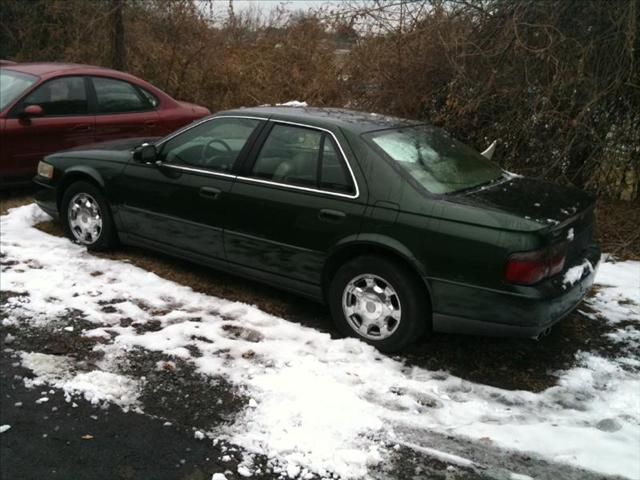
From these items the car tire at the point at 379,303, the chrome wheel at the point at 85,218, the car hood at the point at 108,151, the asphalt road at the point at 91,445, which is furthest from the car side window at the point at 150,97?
the asphalt road at the point at 91,445

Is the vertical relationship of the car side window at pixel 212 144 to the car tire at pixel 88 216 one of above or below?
above

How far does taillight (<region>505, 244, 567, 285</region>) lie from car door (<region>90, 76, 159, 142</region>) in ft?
19.3

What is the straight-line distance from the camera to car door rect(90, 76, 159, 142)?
8.02m

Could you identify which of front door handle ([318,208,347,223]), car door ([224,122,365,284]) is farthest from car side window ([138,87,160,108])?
front door handle ([318,208,347,223])

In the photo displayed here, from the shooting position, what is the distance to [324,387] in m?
3.79

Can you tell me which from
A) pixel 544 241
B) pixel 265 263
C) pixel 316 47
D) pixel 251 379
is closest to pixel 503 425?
pixel 544 241

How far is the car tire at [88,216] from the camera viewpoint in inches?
231

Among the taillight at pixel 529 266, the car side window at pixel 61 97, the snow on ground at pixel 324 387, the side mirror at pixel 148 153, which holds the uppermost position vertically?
the car side window at pixel 61 97

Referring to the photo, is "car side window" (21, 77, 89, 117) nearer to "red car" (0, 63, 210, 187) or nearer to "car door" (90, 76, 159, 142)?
"red car" (0, 63, 210, 187)

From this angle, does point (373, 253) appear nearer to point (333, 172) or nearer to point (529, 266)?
point (333, 172)

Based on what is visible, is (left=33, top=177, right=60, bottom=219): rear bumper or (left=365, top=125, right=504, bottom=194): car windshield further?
(left=33, top=177, right=60, bottom=219): rear bumper

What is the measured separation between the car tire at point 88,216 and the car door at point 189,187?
0.92ft

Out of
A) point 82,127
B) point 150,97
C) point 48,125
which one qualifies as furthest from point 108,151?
point 150,97

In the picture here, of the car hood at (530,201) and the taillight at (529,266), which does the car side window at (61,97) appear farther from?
the taillight at (529,266)
